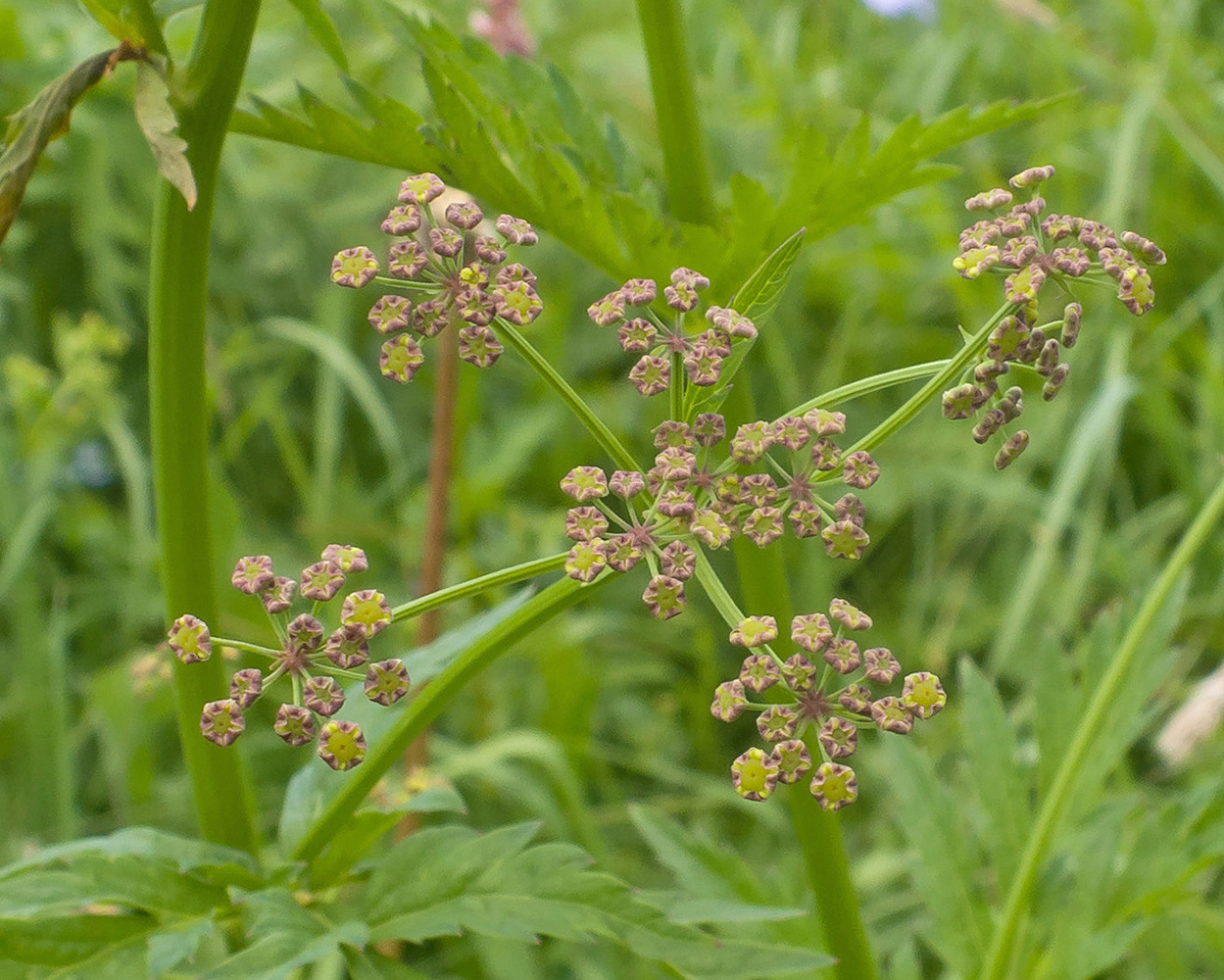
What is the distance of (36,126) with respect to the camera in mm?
785

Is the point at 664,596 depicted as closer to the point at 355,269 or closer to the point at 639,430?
the point at 355,269

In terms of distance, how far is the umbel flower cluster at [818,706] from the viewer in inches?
26.5

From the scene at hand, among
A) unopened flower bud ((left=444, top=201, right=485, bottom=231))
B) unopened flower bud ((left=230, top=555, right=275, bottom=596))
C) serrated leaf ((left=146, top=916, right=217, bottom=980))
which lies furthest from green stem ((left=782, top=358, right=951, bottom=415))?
serrated leaf ((left=146, top=916, right=217, bottom=980))

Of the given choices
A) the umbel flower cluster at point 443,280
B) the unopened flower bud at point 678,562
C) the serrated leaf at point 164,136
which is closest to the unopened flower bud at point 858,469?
the unopened flower bud at point 678,562

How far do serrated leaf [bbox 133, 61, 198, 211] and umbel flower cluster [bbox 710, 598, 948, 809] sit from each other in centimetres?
43

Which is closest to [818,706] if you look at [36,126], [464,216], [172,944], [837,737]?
[837,737]

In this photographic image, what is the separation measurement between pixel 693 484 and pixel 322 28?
0.47 m

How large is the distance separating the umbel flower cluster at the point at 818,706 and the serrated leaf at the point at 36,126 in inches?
20.7

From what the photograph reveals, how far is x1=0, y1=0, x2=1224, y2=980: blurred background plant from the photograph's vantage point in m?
1.98

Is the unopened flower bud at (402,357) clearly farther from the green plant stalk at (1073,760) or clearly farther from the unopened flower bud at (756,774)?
the green plant stalk at (1073,760)

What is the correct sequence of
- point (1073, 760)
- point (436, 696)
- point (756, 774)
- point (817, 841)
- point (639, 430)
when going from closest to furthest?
point (756, 774) → point (436, 696) → point (817, 841) → point (1073, 760) → point (639, 430)

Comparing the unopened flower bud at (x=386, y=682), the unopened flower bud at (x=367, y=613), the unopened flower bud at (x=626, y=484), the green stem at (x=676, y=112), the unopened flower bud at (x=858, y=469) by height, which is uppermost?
the green stem at (x=676, y=112)

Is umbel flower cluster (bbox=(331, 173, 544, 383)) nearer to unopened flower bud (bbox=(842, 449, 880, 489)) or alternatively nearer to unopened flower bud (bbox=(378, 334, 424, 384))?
unopened flower bud (bbox=(378, 334, 424, 384))

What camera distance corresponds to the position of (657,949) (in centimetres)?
88
